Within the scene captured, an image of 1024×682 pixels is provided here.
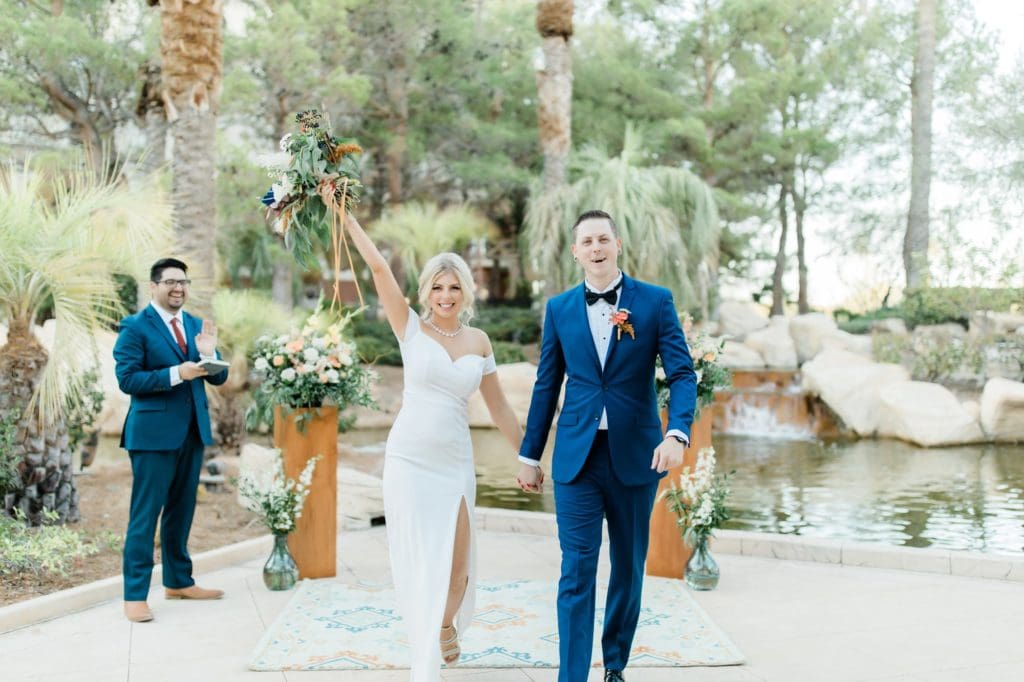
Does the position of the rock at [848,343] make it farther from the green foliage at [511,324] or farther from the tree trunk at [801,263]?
the tree trunk at [801,263]

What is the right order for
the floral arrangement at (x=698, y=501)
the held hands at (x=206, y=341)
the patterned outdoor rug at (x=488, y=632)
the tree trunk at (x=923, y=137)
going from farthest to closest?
the tree trunk at (x=923, y=137) → the floral arrangement at (x=698, y=501) → the held hands at (x=206, y=341) → the patterned outdoor rug at (x=488, y=632)

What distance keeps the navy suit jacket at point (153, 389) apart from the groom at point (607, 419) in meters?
2.22

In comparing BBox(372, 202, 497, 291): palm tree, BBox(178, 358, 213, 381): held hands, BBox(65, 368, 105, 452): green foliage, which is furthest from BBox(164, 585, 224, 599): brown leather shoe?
BBox(372, 202, 497, 291): palm tree

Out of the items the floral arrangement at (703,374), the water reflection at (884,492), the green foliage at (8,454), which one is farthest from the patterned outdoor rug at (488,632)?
the water reflection at (884,492)

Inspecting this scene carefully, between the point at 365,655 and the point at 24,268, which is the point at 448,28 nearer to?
the point at 24,268

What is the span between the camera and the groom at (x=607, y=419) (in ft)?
12.4

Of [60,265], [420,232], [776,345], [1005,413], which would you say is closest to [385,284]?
[60,265]

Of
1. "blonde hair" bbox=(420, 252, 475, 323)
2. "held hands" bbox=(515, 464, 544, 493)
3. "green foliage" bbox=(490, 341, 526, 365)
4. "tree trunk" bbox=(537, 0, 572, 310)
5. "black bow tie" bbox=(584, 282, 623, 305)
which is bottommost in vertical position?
"green foliage" bbox=(490, 341, 526, 365)

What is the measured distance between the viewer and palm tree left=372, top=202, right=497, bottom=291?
19359mm

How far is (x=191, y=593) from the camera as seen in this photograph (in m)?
5.55

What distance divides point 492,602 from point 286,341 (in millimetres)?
2045

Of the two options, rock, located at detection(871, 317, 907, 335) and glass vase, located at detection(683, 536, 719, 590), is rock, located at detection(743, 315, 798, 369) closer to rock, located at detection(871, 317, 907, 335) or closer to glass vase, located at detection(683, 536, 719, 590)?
rock, located at detection(871, 317, 907, 335)

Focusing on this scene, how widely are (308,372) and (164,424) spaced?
3.18 feet

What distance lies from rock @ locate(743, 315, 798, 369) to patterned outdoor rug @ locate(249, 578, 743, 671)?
1620cm
